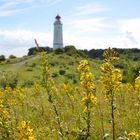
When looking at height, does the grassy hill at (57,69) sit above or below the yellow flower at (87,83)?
below

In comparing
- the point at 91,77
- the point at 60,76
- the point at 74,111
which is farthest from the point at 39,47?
the point at 60,76

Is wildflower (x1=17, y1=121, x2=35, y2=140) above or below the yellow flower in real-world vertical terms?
below

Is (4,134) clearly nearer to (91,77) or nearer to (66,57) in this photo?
(91,77)

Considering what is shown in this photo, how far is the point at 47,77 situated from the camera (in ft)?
24.7

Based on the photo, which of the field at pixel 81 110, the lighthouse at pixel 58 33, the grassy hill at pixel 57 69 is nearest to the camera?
the field at pixel 81 110

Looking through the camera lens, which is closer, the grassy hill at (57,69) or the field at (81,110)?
the field at (81,110)

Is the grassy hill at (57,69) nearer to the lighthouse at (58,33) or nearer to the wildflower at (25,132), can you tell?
the wildflower at (25,132)

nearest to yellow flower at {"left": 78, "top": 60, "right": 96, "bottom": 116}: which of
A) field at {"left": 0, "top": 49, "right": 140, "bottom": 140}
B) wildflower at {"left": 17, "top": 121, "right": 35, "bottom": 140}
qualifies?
field at {"left": 0, "top": 49, "right": 140, "bottom": 140}

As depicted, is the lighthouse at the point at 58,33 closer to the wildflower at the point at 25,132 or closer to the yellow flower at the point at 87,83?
the yellow flower at the point at 87,83

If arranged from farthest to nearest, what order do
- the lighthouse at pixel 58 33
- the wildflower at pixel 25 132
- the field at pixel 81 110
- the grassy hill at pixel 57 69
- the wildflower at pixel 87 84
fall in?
the lighthouse at pixel 58 33 < the grassy hill at pixel 57 69 < the wildflower at pixel 87 84 < the field at pixel 81 110 < the wildflower at pixel 25 132

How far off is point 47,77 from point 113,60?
3.60 ft

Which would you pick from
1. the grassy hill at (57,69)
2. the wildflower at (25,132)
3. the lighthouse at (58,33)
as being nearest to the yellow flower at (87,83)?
the wildflower at (25,132)

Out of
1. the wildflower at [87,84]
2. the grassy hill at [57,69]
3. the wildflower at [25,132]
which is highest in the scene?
the wildflower at [87,84]

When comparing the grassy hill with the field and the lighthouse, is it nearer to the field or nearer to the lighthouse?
the field
